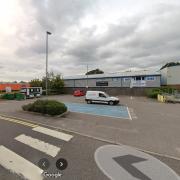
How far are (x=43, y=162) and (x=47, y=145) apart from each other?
132 centimetres

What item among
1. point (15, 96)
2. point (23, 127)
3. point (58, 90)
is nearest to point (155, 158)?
point (23, 127)

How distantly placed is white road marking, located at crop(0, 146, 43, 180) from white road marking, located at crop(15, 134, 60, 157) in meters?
0.85

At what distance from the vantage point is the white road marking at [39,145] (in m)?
5.72

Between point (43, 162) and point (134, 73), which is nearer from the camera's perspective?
point (43, 162)

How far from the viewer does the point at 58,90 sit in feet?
163

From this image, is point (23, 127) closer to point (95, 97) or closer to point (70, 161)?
point (70, 161)

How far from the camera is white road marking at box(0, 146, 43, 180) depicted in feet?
13.8

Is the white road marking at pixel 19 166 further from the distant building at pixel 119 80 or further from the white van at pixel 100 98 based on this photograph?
the distant building at pixel 119 80

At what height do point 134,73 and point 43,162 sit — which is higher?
point 134,73

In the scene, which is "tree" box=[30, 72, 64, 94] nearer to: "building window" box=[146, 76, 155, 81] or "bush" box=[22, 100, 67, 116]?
"building window" box=[146, 76, 155, 81]

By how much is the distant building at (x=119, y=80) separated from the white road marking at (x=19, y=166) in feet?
131

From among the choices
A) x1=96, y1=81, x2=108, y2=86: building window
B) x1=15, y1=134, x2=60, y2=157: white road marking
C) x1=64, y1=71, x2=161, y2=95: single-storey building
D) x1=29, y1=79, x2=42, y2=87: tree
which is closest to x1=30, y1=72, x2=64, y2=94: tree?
x1=29, y1=79, x2=42, y2=87: tree
